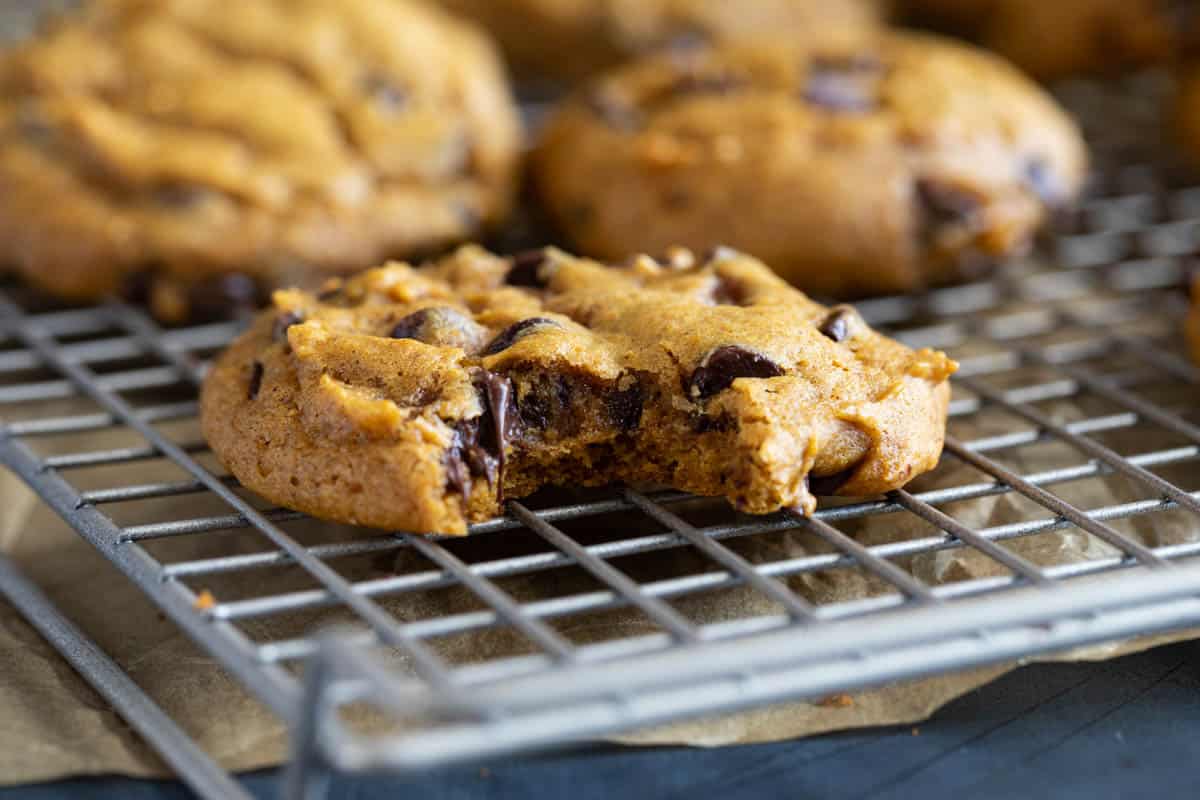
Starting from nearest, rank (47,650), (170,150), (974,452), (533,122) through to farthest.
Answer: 1. (47,650)
2. (974,452)
3. (170,150)
4. (533,122)

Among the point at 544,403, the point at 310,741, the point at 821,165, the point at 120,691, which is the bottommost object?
the point at 120,691

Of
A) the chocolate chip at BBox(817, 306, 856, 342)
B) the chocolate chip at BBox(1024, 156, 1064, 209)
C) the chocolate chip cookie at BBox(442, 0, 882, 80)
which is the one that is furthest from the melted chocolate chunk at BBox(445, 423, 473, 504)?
the chocolate chip cookie at BBox(442, 0, 882, 80)

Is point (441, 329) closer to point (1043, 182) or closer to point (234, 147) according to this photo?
point (234, 147)

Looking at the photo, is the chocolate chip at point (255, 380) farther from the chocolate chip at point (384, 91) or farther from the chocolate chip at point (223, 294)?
the chocolate chip at point (384, 91)

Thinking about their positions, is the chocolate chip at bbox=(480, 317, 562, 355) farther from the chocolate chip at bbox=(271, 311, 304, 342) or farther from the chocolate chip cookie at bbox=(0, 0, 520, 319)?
the chocolate chip cookie at bbox=(0, 0, 520, 319)

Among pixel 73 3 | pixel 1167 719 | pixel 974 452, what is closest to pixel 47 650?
pixel 974 452

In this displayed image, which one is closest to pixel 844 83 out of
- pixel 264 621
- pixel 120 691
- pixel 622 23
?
pixel 622 23

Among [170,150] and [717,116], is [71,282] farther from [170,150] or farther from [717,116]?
[717,116]
